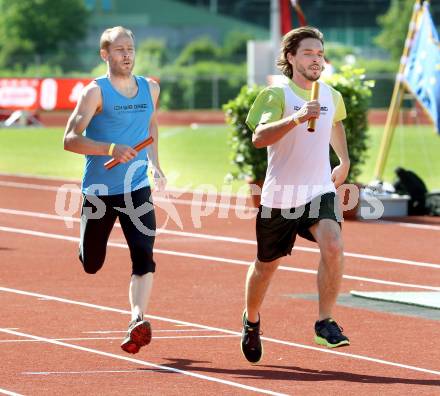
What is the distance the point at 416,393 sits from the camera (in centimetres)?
786

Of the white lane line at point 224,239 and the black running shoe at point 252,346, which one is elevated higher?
the black running shoe at point 252,346

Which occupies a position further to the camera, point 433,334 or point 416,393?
point 433,334

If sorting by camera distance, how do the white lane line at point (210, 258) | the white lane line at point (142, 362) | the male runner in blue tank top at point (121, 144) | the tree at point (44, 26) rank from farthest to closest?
the tree at point (44, 26), the white lane line at point (210, 258), the male runner in blue tank top at point (121, 144), the white lane line at point (142, 362)

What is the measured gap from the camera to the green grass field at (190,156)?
27.8 meters

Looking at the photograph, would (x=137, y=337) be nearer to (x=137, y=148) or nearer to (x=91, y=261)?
(x=91, y=261)

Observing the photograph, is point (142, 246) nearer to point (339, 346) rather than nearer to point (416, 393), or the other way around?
point (339, 346)

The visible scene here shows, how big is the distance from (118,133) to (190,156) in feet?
81.8

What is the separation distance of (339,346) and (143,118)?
6.27 ft

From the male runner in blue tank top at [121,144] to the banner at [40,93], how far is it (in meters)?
30.4

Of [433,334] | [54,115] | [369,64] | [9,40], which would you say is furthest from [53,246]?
[9,40]

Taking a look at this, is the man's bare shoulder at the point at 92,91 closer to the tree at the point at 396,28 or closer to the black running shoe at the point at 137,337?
the black running shoe at the point at 137,337

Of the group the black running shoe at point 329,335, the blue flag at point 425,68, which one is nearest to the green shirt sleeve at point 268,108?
the black running shoe at point 329,335

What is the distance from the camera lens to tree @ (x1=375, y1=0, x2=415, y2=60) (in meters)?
75.2

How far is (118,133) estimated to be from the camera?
9.03m
